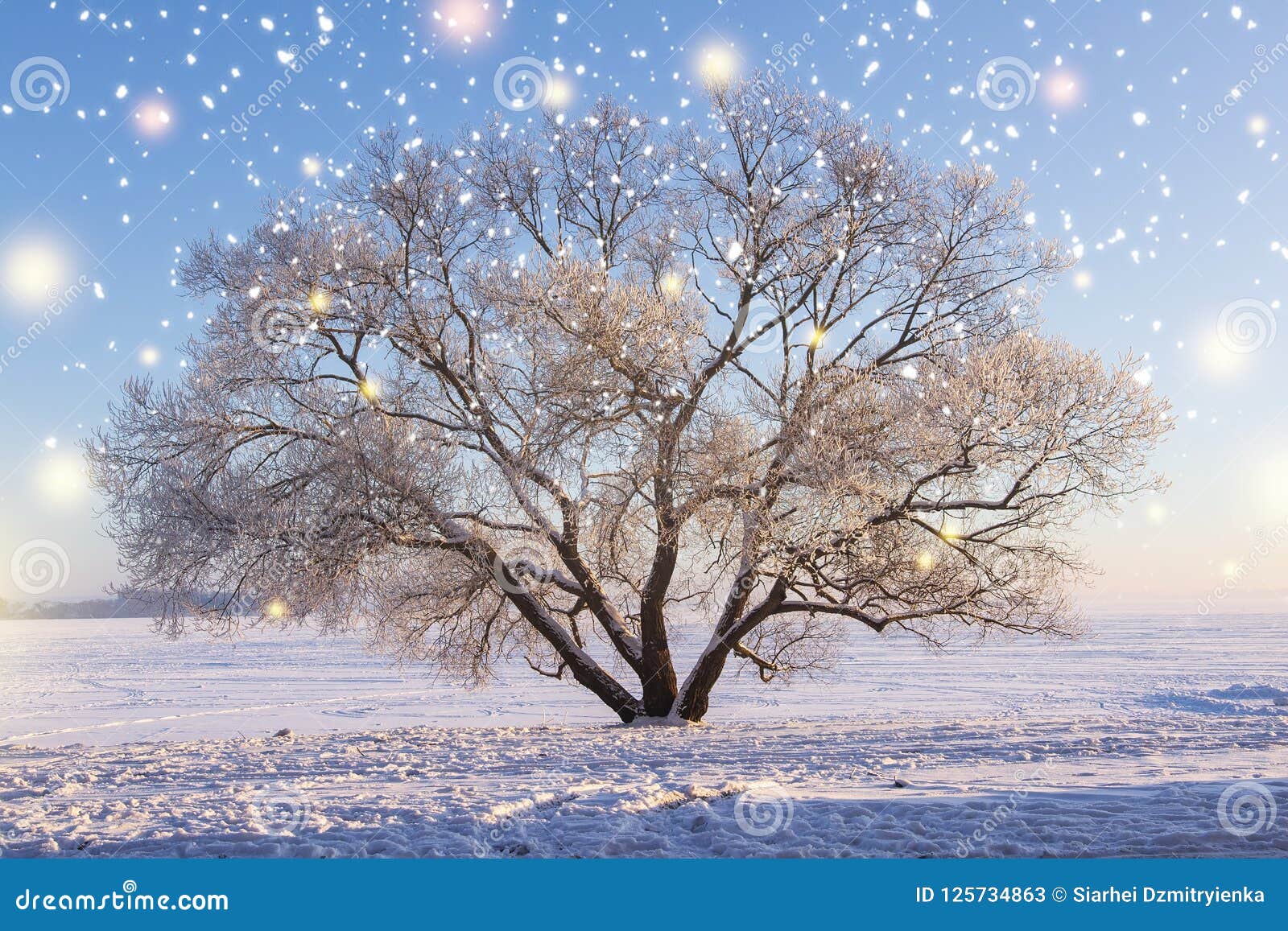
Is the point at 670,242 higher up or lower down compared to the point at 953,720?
higher up

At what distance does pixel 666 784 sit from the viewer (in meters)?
7.52

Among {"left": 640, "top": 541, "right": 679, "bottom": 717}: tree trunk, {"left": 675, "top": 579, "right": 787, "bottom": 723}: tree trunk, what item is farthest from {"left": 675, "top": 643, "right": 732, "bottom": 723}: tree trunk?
{"left": 640, "top": 541, "right": 679, "bottom": 717}: tree trunk

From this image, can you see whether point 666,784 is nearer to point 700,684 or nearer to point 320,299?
point 700,684

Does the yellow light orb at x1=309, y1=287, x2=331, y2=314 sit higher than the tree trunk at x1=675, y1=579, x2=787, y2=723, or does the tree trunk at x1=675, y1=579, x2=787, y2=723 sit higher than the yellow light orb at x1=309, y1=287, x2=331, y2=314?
the yellow light orb at x1=309, y1=287, x2=331, y2=314

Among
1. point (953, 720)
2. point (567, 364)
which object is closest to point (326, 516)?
point (567, 364)

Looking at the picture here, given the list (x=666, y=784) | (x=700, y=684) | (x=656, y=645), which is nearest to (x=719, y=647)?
(x=700, y=684)

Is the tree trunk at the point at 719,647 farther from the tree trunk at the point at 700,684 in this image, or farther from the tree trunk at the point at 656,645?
the tree trunk at the point at 656,645

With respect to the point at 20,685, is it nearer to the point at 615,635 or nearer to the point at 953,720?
the point at 615,635

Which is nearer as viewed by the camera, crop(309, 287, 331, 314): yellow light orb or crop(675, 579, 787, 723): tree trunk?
crop(309, 287, 331, 314): yellow light orb

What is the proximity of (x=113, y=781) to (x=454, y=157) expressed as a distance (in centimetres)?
1071

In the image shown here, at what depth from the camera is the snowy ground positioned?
217 inches

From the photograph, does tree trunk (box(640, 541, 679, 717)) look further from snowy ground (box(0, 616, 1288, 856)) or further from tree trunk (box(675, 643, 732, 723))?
snowy ground (box(0, 616, 1288, 856))

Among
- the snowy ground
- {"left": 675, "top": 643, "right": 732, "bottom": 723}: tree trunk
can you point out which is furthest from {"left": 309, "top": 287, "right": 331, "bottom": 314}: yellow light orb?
{"left": 675, "top": 643, "right": 732, "bottom": 723}: tree trunk

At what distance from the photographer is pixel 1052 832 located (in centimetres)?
548
